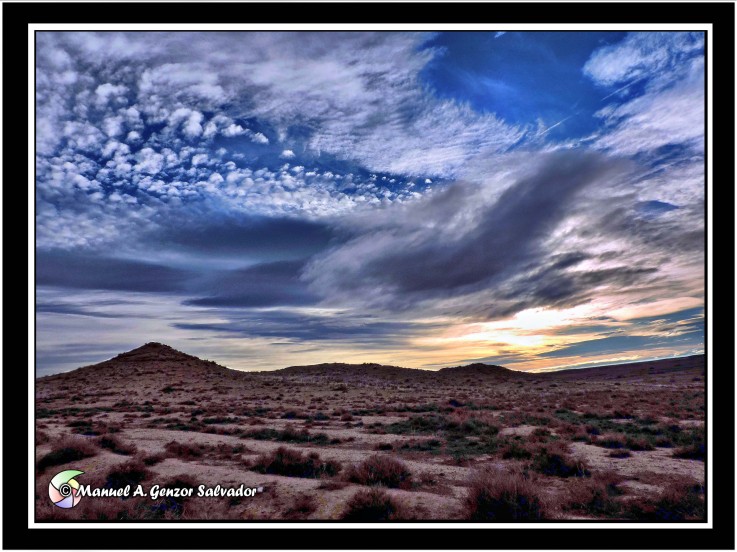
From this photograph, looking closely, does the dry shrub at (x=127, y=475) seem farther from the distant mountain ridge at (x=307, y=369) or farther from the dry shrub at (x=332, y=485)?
the distant mountain ridge at (x=307, y=369)

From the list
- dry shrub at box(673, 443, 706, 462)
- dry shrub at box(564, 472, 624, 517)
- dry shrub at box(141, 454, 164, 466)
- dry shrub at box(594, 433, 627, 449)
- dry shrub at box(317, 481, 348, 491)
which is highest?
dry shrub at box(564, 472, 624, 517)

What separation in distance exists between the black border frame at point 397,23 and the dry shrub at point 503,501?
226 centimetres

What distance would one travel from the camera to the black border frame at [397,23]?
546cm

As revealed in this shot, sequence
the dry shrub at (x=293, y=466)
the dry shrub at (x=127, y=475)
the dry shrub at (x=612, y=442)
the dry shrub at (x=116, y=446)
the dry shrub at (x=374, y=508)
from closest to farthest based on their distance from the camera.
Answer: the dry shrub at (x=374, y=508)
the dry shrub at (x=127, y=475)
the dry shrub at (x=293, y=466)
the dry shrub at (x=116, y=446)
the dry shrub at (x=612, y=442)

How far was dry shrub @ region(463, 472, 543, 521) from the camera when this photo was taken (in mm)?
7539

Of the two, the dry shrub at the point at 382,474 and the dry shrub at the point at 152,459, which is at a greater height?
the dry shrub at the point at 382,474

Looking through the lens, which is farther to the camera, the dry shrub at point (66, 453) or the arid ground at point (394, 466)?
the dry shrub at point (66, 453)

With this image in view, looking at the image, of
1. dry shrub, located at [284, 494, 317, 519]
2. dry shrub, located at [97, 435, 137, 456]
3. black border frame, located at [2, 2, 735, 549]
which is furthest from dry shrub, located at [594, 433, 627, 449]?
dry shrub, located at [97, 435, 137, 456]

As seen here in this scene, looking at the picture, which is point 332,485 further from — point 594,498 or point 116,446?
point 116,446

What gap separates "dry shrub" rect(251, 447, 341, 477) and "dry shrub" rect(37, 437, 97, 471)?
17.1 feet

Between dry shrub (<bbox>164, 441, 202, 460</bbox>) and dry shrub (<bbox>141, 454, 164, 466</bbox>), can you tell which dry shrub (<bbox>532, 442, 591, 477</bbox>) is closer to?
dry shrub (<bbox>164, 441, 202, 460</bbox>)

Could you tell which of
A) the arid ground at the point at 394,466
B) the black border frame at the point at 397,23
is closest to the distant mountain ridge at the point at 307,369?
the arid ground at the point at 394,466

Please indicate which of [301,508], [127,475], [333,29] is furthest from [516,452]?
[333,29]
